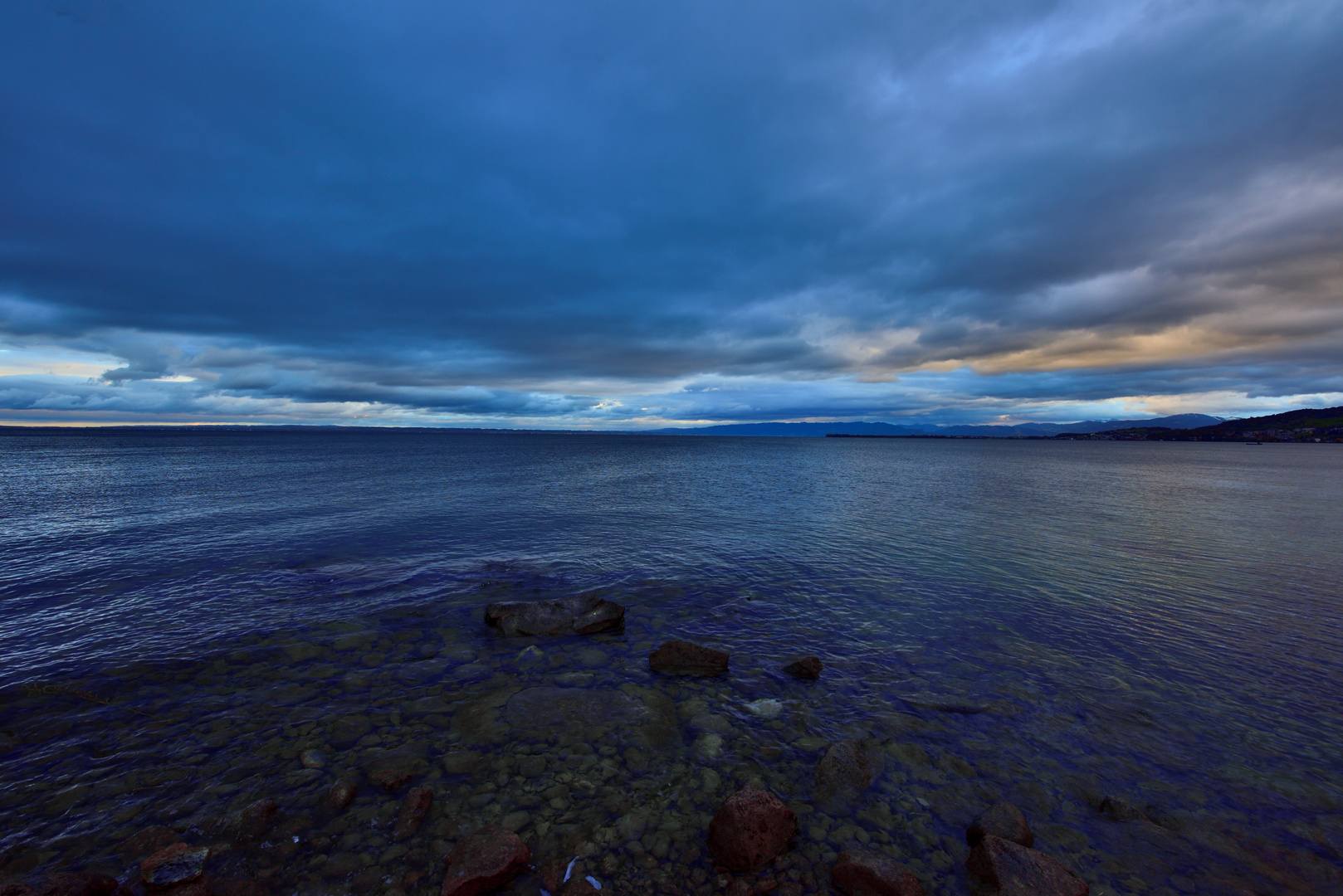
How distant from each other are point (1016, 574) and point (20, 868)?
3361 cm

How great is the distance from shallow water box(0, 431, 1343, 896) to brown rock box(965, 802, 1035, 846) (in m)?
0.37

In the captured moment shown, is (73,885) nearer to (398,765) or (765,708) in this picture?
(398,765)

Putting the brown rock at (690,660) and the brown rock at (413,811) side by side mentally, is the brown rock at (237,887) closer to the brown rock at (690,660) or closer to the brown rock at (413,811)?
the brown rock at (413,811)

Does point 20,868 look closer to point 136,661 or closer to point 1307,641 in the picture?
point 136,661

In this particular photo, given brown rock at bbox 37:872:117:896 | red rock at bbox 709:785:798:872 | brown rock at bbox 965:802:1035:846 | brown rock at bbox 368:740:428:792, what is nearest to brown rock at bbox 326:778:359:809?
brown rock at bbox 368:740:428:792

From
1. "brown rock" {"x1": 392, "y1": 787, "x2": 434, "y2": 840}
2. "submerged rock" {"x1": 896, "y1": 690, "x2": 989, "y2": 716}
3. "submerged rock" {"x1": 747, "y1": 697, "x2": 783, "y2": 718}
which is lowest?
"submerged rock" {"x1": 896, "y1": 690, "x2": 989, "y2": 716}

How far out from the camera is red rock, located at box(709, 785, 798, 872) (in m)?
8.19

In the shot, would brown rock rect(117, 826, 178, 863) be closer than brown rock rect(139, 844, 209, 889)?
No

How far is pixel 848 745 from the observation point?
36.1 feet

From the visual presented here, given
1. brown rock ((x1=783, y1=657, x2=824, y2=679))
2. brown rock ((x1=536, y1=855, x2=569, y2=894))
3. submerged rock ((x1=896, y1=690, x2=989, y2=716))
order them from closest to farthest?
brown rock ((x1=536, y1=855, x2=569, y2=894)), submerged rock ((x1=896, y1=690, x2=989, y2=716)), brown rock ((x1=783, y1=657, x2=824, y2=679))

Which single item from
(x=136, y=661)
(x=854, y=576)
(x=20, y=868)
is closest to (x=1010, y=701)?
(x=854, y=576)

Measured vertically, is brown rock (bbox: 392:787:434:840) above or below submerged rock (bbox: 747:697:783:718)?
above

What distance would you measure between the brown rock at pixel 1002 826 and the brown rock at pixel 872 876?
1.66m

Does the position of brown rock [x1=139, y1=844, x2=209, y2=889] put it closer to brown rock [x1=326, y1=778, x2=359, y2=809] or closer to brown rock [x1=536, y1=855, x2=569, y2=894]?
brown rock [x1=326, y1=778, x2=359, y2=809]
